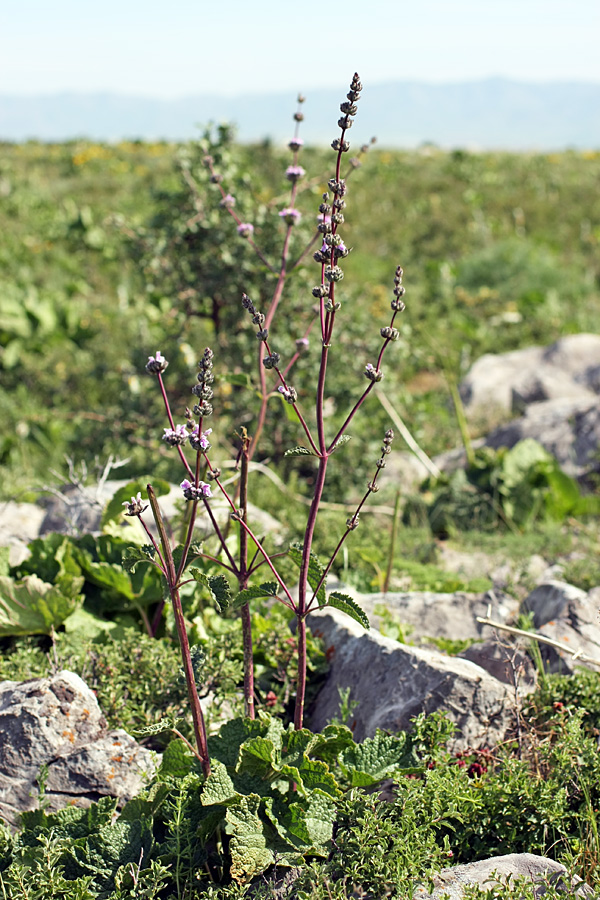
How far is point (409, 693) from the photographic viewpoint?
268 cm

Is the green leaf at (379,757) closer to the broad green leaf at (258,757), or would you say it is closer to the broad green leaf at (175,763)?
the broad green leaf at (258,757)

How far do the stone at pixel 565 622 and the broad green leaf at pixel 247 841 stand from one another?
58.8 inches

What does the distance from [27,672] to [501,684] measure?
1.80 m

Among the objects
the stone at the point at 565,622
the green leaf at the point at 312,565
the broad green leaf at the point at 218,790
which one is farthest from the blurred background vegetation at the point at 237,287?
the stone at the point at 565,622

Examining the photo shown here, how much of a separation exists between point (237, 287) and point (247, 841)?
3923mm

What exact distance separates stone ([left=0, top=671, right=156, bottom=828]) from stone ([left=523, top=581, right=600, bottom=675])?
1.70 meters

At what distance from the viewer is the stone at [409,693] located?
2623mm

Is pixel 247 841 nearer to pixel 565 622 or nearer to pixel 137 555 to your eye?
pixel 137 555

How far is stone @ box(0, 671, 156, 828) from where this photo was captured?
2.40 meters

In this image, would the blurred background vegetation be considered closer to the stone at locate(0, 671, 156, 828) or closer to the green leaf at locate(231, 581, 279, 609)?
the green leaf at locate(231, 581, 279, 609)

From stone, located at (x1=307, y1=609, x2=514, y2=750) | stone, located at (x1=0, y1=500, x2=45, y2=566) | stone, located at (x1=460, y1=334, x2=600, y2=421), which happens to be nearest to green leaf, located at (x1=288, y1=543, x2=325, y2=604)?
stone, located at (x1=307, y1=609, x2=514, y2=750)

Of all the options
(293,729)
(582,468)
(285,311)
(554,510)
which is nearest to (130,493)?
(293,729)

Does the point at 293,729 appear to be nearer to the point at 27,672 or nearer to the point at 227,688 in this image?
the point at 227,688

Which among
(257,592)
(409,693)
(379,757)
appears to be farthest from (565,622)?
(257,592)
